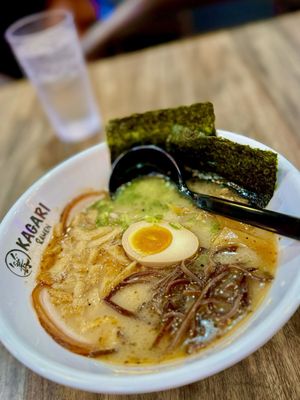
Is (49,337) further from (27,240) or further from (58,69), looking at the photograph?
(58,69)

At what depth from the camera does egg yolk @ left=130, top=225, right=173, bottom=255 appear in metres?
1.16

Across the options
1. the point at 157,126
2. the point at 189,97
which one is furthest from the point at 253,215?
the point at 189,97

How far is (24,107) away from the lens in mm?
2496

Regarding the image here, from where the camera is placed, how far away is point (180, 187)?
1.36 meters

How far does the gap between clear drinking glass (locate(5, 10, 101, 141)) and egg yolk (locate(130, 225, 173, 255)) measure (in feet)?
3.29

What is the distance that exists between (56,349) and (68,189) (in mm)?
640

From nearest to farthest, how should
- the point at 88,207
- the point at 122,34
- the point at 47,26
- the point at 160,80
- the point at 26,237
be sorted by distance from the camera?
the point at 26,237 → the point at 88,207 → the point at 47,26 → the point at 160,80 → the point at 122,34

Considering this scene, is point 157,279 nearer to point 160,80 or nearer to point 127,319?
point 127,319

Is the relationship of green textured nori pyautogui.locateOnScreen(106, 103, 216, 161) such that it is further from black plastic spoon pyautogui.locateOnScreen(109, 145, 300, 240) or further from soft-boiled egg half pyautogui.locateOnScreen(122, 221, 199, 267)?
soft-boiled egg half pyautogui.locateOnScreen(122, 221, 199, 267)

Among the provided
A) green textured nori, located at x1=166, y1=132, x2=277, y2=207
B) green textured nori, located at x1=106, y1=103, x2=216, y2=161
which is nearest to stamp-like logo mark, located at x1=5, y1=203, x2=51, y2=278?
green textured nori, located at x1=106, y1=103, x2=216, y2=161

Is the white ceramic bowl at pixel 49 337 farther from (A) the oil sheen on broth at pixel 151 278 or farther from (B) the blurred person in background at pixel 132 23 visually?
(B) the blurred person in background at pixel 132 23

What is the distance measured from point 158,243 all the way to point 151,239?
28 mm

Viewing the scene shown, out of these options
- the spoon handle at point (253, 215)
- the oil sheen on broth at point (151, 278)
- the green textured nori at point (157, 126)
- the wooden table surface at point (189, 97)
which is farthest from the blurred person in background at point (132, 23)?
the spoon handle at point (253, 215)

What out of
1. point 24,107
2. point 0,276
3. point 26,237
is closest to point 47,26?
point 24,107
